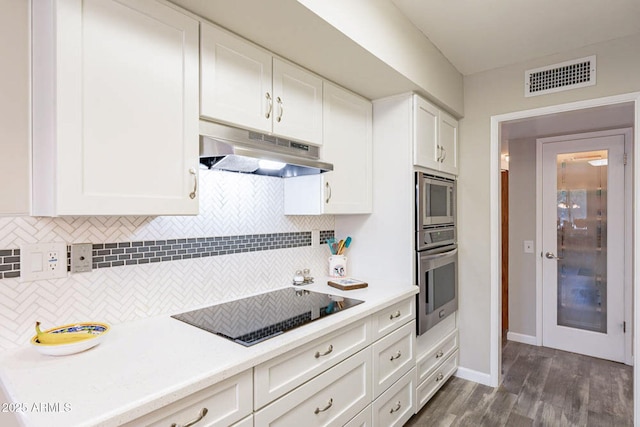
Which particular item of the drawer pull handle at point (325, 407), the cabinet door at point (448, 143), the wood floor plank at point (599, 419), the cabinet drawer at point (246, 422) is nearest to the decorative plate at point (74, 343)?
the cabinet drawer at point (246, 422)

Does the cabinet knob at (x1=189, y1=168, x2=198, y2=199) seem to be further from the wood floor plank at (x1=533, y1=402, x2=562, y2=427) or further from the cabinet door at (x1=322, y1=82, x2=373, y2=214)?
the wood floor plank at (x1=533, y1=402, x2=562, y2=427)

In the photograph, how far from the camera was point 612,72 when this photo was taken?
7.39 feet

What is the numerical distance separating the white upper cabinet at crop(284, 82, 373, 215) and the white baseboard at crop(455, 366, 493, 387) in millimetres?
1604

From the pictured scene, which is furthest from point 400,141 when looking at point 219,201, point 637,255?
point 637,255

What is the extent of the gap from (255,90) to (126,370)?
1227 millimetres

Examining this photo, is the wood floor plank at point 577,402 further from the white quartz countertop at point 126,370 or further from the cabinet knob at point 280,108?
the cabinet knob at point 280,108

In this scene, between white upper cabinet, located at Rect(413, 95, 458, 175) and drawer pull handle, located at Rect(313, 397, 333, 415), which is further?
white upper cabinet, located at Rect(413, 95, 458, 175)

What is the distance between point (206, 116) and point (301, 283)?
1204 mm

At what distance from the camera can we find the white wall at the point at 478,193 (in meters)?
2.65

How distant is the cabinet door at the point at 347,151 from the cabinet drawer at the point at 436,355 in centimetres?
109

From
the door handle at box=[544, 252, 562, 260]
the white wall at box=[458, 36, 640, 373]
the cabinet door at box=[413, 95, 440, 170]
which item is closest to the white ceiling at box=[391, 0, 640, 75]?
the white wall at box=[458, 36, 640, 373]

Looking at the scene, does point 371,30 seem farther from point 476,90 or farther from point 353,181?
point 476,90

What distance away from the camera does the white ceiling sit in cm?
191

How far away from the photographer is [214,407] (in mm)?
1065
